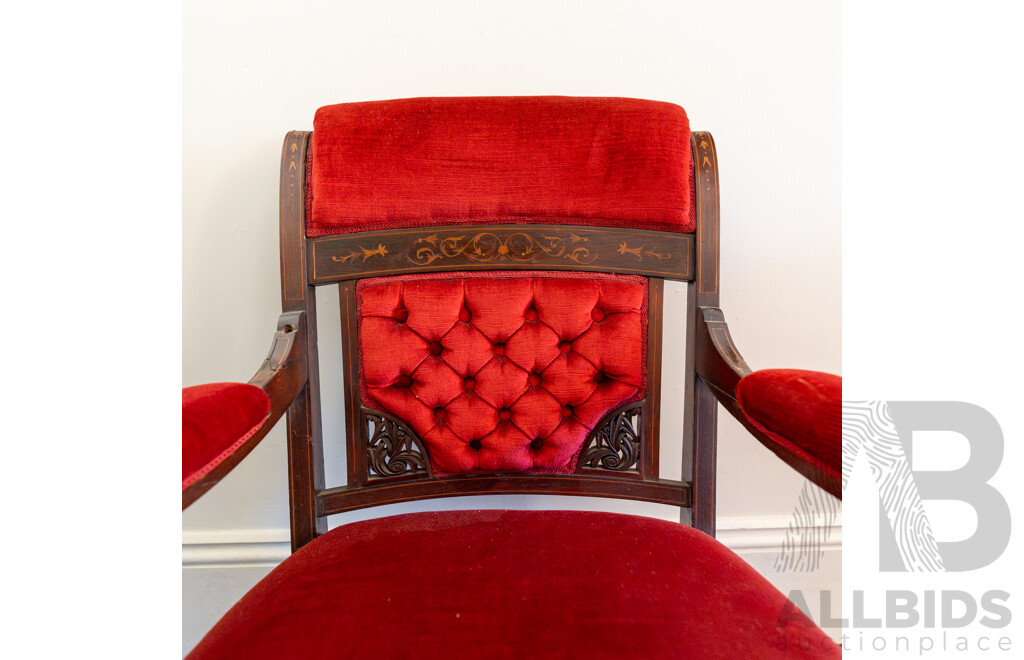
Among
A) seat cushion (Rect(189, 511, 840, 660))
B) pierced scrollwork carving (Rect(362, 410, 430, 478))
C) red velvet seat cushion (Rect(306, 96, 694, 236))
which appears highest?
red velvet seat cushion (Rect(306, 96, 694, 236))

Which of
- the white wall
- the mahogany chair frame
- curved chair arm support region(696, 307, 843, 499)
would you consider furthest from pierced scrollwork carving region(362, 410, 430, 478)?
curved chair arm support region(696, 307, 843, 499)

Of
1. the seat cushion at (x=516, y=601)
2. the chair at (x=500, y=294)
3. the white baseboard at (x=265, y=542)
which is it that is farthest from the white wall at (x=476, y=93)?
the seat cushion at (x=516, y=601)

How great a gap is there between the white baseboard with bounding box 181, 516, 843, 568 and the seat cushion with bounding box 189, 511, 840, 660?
0.45 meters

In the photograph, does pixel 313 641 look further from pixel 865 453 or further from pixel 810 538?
pixel 810 538

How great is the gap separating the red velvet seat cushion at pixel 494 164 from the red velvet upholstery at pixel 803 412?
0.81ft

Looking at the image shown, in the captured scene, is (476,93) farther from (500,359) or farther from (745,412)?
(745,412)

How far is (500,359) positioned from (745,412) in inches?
11.0

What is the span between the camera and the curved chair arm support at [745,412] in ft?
1.35

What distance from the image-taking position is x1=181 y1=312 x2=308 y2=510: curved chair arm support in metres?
0.53

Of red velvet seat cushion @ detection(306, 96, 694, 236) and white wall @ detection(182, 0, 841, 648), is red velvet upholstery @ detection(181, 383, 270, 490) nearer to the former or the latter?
red velvet seat cushion @ detection(306, 96, 694, 236)

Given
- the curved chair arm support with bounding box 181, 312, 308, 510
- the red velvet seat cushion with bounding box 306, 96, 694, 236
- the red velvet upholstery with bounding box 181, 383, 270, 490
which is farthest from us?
the red velvet seat cushion with bounding box 306, 96, 694, 236

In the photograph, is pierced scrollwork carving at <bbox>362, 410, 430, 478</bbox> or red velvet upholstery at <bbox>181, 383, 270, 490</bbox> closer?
red velvet upholstery at <bbox>181, 383, 270, 490</bbox>

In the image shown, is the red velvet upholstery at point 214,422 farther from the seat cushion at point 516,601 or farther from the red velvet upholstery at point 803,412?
the red velvet upholstery at point 803,412

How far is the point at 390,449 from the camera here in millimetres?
685
